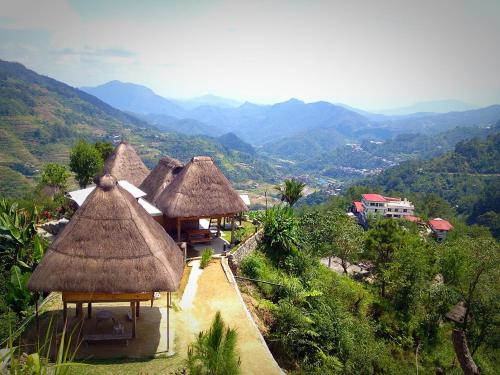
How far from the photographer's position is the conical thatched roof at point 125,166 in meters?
28.5

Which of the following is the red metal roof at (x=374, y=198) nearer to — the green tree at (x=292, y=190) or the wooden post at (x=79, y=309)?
the green tree at (x=292, y=190)

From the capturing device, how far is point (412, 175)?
148375 millimetres

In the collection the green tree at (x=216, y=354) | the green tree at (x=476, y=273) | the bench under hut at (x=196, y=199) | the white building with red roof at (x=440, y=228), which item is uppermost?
the bench under hut at (x=196, y=199)

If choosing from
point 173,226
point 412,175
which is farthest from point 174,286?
point 412,175

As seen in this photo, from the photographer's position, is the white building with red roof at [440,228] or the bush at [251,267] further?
the white building with red roof at [440,228]

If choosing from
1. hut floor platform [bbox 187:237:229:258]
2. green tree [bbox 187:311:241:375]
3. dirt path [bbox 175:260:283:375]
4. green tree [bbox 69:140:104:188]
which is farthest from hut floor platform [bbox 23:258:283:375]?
green tree [bbox 69:140:104:188]

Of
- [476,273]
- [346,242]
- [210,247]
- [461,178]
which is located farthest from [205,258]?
[461,178]

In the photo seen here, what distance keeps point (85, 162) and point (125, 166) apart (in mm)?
6099

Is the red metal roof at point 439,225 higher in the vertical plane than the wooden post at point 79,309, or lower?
lower

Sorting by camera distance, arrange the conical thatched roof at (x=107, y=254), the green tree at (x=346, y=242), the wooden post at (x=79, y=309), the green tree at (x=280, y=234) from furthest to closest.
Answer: the green tree at (x=346, y=242) < the green tree at (x=280, y=234) < the wooden post at (x=79, y=309) < the conical thatched roof at (x=107, y=254)

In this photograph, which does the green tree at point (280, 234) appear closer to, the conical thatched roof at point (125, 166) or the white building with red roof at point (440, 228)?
the conical thatched roof at point (125, 166)

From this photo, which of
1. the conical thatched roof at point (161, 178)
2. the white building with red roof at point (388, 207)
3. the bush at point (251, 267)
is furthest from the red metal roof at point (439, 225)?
the conical thatched roof at point (161, 178)

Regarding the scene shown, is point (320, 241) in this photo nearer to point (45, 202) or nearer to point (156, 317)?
point (156, 317)

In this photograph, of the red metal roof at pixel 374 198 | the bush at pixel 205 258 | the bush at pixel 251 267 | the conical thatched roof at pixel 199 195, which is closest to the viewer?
the bush at pixel 205 258
